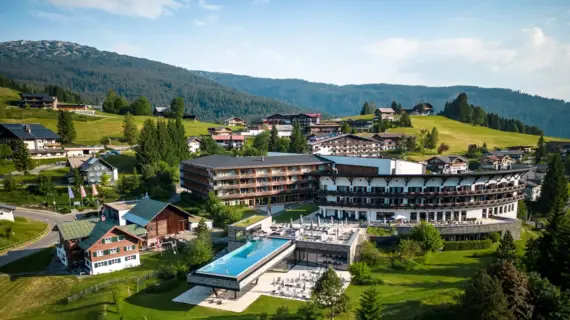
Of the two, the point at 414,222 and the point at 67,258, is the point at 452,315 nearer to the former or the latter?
the point at 414,222

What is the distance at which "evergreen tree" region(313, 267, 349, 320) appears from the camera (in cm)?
3581

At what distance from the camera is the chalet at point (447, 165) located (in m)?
104

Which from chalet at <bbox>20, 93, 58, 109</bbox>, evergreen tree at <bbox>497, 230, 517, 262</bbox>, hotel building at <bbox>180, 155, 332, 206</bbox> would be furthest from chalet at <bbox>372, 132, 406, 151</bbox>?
chalet at <bbox>20, 93, 58, 109</bbox>

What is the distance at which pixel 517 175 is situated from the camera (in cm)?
6675

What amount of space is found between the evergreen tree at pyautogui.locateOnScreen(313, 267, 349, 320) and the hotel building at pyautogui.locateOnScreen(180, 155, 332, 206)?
4338 centimetres

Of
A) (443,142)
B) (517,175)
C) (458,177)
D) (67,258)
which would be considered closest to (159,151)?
(67,258)

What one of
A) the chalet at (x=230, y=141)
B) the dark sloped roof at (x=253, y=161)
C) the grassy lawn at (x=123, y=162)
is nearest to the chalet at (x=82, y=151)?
the grassy lawn at (x=123, y=162)

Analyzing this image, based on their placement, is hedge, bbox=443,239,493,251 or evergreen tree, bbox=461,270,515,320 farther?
hedge, bbox=443,239,493,251

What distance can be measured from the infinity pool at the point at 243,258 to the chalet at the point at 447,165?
67.7m

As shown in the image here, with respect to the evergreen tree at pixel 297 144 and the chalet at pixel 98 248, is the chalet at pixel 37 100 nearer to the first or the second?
the evergreen tree at pixel 297 144

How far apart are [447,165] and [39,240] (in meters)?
94.7

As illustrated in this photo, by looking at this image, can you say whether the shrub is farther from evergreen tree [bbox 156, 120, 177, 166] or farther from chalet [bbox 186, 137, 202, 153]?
chalet [bbox 186, 137, 202, 153]

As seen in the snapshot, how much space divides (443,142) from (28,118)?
152 meters

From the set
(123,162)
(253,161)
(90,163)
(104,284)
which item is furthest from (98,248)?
(123,162)
